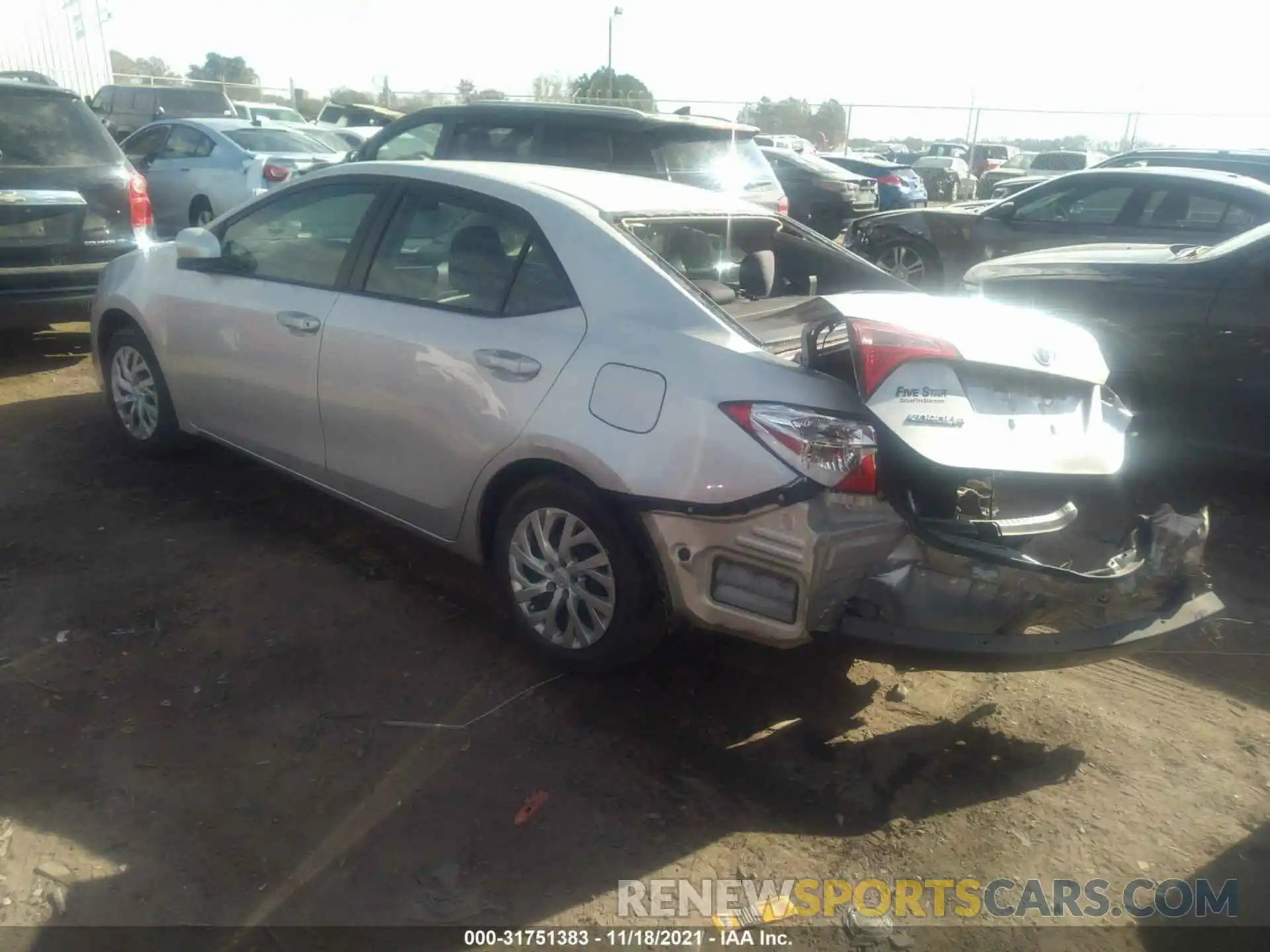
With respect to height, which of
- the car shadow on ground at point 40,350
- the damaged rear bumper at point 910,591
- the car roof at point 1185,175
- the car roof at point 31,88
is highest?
the car roof at point 31,88

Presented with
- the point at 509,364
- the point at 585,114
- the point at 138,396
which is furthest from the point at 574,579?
the point at 585,114

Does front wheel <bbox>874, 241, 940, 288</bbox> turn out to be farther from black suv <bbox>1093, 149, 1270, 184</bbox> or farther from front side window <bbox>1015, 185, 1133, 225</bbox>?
black suv <bbox>1093, 149, 1270, 184</bbox>

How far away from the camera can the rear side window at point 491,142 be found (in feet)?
26.3

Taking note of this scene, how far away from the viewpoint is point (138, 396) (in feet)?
17.6

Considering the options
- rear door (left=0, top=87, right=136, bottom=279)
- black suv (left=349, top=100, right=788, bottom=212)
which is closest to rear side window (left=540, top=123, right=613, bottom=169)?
black suv (left=349, top=100, right=788, bottom=212)

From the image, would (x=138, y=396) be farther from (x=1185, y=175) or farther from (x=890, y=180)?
(x=890, y=180)

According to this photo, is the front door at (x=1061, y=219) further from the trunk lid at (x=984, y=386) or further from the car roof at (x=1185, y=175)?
the trunk lid at (x=984, y=386)

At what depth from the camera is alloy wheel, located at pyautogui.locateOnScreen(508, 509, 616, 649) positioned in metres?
3.42

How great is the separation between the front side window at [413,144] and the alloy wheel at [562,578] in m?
6.08

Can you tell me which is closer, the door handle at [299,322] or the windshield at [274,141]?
the door handle at [299,322]

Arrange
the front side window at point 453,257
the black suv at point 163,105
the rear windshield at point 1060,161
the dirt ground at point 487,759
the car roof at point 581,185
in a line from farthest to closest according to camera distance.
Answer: the rear windshield at point 1060,161 → the black suv at point 163,105 → the car roof at point 581,185 → the front side window at point 453,257 → the dirt ground at point 487,759

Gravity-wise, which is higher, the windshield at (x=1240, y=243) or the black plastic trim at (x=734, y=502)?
the windshield at (x=1240, y=243)

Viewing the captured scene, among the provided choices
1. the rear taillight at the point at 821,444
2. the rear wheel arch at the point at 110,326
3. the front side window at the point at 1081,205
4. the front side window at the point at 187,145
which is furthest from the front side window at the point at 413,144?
the rear taillight at the point at 821,444

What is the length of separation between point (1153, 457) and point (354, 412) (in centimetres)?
298
